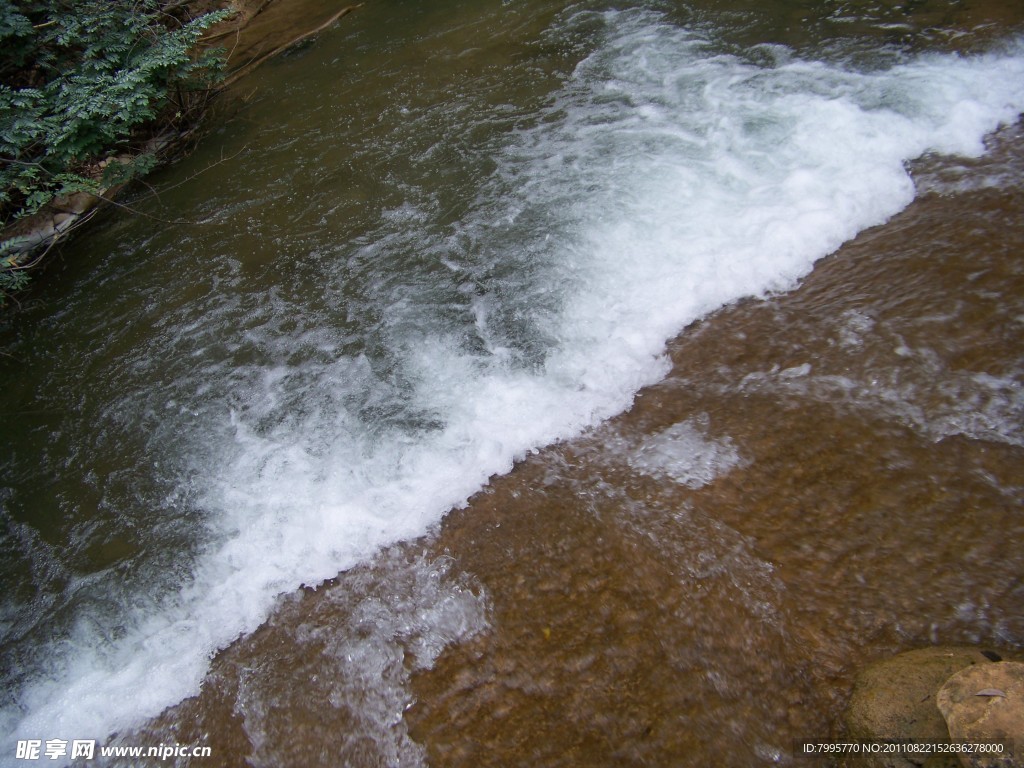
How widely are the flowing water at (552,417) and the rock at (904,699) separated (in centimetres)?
10

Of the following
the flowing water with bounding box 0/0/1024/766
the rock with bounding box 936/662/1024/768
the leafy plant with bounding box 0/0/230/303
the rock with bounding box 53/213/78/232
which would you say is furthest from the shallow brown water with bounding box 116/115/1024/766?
the rock with bounding box 53/213/78/232

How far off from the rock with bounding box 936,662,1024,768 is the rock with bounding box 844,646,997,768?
0.19ft

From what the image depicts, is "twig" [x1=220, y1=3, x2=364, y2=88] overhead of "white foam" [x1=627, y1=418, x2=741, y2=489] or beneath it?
overhead

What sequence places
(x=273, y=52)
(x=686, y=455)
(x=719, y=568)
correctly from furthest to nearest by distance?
1. (x=273, y=52)
2. (x=686, y=455)
3. (x=719, y=568)

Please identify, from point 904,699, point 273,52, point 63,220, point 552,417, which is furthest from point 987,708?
point 273,52

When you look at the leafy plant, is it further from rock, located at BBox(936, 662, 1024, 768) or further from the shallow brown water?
rock, located at BBox(936, 662, 1024, 768)

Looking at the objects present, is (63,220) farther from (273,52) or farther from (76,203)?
(273,52)

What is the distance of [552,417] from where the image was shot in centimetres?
338

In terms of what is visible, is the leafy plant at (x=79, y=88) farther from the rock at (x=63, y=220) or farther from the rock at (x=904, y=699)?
the rock at (x=904, y=699)

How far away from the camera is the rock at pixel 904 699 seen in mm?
1983

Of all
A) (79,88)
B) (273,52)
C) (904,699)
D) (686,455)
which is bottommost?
(904,699)

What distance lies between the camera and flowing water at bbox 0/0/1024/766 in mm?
2469

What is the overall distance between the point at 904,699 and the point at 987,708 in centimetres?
28

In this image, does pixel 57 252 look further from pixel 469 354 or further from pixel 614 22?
pixel 614 22
